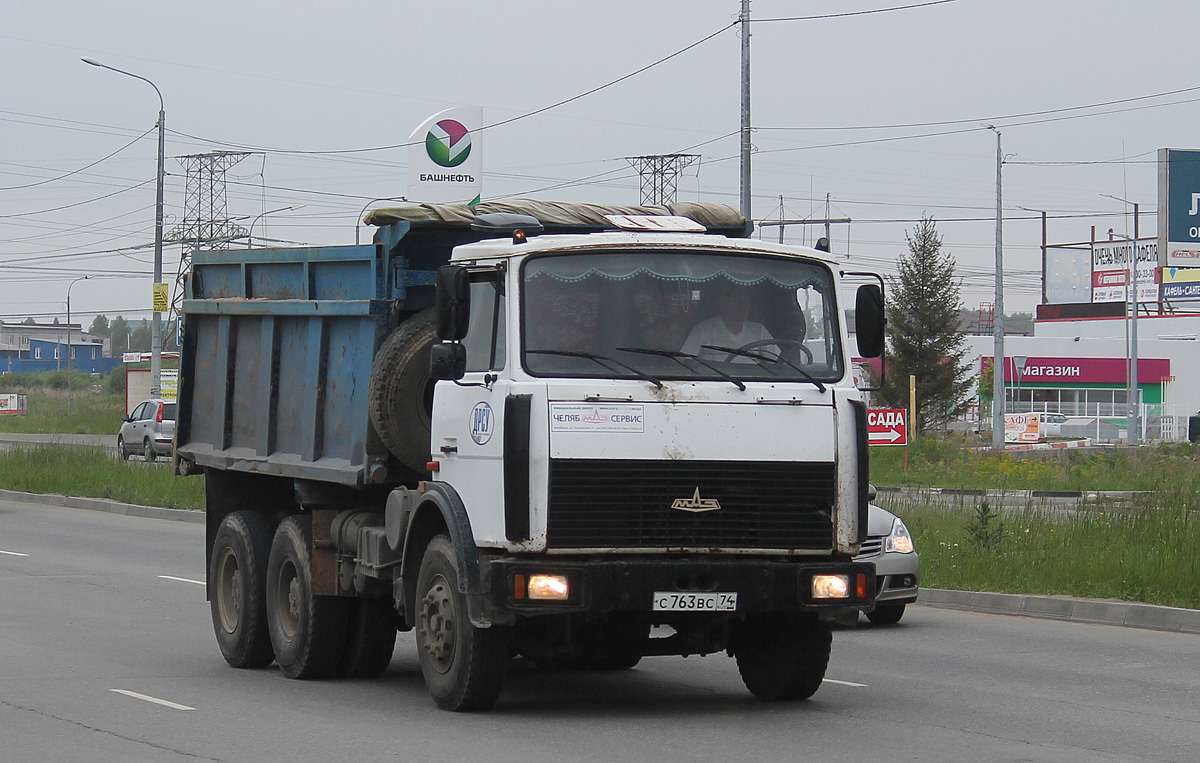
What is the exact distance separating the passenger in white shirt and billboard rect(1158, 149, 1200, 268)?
28932mm

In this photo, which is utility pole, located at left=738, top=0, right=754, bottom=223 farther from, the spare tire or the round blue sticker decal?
the round blue sticker decal

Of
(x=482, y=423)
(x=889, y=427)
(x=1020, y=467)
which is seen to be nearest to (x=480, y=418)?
(x=482, y=423)

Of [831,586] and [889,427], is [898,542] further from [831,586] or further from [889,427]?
[889,427]

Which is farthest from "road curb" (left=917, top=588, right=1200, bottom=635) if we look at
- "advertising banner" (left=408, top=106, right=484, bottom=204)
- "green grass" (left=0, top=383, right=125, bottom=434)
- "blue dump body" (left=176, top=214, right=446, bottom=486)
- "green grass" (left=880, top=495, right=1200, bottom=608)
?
"green grass" (left=0, top=383, right=125, bottom=434)

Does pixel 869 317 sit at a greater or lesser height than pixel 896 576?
greater

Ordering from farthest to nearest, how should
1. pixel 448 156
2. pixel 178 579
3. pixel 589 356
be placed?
pixel 448 156 → pixel 178 579 → pixel 589 356

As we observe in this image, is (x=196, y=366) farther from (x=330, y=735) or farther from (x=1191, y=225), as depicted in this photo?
(x=1191, y=225)

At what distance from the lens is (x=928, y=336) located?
184 feet

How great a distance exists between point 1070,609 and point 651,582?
23.7ft

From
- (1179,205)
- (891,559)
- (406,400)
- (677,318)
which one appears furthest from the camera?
(1179,205)

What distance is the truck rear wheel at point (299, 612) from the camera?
10.3 metres

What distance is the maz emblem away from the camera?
8016mm

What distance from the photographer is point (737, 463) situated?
8.08 metres

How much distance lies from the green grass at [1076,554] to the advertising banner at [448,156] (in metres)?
19.3
